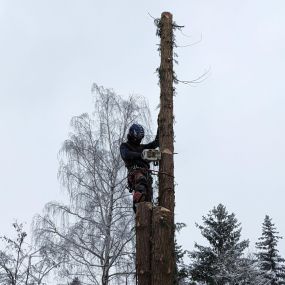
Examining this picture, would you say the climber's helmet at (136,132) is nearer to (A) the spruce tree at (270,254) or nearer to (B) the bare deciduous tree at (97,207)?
(B) the bare deciduous tree at (97,207)

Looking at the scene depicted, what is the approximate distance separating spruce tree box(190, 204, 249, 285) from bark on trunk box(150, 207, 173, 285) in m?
17.9

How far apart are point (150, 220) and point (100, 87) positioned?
40.6ft

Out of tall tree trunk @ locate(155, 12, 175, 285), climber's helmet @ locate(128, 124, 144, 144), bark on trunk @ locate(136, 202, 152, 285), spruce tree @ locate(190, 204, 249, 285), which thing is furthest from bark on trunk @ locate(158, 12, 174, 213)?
spruce tree @ locate(190, 204, 249, 285)

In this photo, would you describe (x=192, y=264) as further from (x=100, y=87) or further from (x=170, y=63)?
(x=170, y=63)

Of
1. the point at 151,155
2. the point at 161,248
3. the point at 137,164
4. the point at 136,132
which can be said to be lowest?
the point at 161,248

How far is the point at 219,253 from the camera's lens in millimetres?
24047

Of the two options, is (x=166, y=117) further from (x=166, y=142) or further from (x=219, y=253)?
(x=219, y=253)

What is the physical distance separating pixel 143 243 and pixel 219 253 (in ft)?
64.0

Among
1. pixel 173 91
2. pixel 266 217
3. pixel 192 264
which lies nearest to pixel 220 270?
pixel 192 264

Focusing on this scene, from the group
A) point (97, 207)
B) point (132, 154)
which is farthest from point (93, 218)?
point (132, 154)

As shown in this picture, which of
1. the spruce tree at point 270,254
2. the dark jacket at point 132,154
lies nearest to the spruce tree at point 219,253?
the spruce tree at point 270,254

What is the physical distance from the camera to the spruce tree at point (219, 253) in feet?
75.2

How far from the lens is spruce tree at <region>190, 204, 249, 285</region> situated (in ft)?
75.2

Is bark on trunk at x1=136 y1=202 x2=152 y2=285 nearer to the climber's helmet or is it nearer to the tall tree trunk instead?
the tall tree trunk
